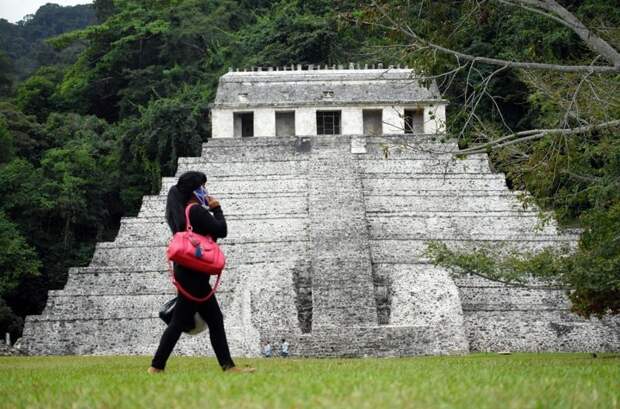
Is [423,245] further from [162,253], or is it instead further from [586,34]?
[586,34]

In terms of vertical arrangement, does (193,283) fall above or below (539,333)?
above

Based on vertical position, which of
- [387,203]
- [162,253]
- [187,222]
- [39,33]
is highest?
[39,33]

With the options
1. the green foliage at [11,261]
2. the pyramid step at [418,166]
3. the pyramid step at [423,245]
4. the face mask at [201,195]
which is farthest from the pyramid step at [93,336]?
the face mask at [201,195]

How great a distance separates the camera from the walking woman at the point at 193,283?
838 cm

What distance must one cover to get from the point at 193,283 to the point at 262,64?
1350 inches

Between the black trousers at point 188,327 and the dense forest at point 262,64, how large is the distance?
4099 millimetres

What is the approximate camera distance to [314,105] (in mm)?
36219

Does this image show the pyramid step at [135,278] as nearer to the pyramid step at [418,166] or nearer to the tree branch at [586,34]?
the pyramid step at [418,166]

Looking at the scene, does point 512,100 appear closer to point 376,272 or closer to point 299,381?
point 376,272

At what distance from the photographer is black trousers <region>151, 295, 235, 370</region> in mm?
8398

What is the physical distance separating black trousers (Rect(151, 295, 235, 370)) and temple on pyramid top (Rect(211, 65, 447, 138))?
2748 centimetres

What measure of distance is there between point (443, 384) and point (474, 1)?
6877 millimetres

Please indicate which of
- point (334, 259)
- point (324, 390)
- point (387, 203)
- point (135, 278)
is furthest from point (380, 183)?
point (324, 390)

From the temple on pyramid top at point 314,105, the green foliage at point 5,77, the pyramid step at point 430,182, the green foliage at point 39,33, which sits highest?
the green foliage at point 39,33
